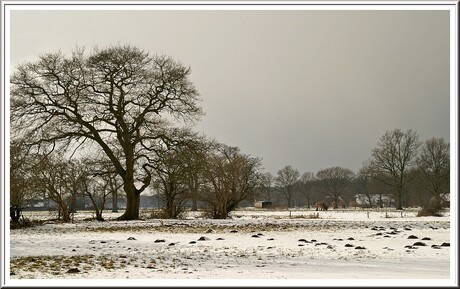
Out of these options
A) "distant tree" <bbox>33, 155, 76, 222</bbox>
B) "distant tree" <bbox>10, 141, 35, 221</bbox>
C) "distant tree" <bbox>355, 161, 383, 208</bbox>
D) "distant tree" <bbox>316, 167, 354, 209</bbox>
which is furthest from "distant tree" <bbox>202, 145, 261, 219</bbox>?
"distant tree" <bbox>316, 167, 354, 209</bbox>

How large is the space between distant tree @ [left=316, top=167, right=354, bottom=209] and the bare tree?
28.4 m

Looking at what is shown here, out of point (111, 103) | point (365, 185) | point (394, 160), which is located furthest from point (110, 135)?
point (365, 185)

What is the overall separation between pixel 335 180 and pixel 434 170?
48.0m

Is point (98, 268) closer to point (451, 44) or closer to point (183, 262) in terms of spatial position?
point (183, 262)

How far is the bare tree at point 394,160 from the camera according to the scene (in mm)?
45094

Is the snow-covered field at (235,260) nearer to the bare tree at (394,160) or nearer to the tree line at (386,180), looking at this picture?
the tree line at (386,180)

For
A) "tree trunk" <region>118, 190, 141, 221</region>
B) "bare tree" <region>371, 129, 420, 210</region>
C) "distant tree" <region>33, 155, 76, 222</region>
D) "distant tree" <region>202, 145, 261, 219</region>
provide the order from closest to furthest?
"distant tree" <region>33, 155, 76, 222</region> → "tree trunk" <region>118, 190, 141, 221</region> → "distant tree" <region>202, 145, 261, 219</region> → "bare tree" <region>371, 129, 420, 210</region>

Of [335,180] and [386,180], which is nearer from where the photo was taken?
[386,180]

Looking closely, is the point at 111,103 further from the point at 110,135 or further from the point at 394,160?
the point at 394,160

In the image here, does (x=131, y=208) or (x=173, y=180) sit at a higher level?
(x=173, y=180)

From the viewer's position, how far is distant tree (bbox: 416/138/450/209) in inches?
1260

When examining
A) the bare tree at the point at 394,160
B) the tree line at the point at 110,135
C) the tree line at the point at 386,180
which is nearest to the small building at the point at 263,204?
the tree line at the point at 386,180

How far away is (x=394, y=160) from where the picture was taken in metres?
50.2

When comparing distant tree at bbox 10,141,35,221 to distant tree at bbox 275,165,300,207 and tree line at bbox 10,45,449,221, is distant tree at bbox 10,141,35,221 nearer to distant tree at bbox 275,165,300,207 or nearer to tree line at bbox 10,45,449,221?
tree line at bbox 10,45,449,221
